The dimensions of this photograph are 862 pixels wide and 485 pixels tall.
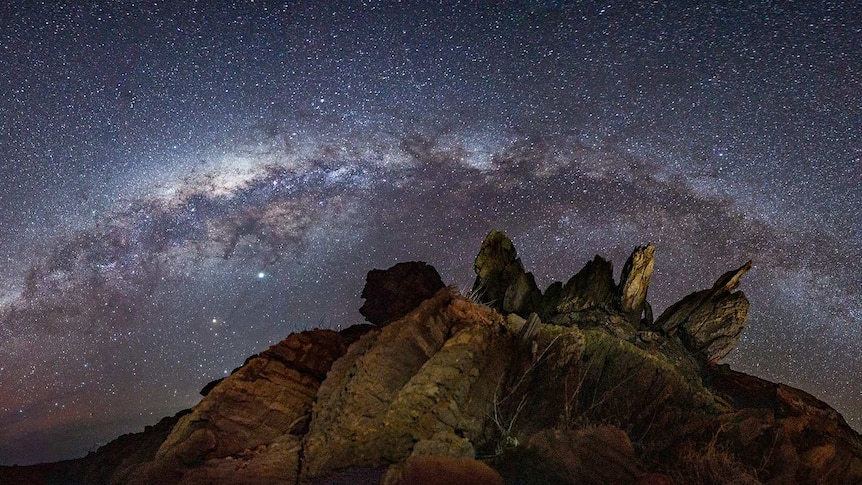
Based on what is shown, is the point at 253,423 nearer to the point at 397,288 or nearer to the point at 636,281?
the point at 397,288

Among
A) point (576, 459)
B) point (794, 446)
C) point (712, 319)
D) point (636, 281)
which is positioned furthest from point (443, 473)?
point (712, 319)

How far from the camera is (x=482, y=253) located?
2350cm

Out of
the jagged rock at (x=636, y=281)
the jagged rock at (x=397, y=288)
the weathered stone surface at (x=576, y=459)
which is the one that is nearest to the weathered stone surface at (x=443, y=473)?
the weathered stone surface at (x=576, y=459)

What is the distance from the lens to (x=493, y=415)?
14.0 metres

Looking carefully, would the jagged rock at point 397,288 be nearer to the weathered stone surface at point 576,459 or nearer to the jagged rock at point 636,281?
the jagged rock at point 636,281

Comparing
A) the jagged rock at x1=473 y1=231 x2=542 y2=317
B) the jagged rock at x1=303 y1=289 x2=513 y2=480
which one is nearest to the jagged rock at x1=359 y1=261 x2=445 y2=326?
the jagged rock at x1=473 y1=231 x2=542 y2=317

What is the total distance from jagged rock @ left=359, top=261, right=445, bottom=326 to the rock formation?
7.77 m

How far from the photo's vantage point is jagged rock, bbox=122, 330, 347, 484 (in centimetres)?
1358

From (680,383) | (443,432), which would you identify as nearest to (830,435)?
(680,383)

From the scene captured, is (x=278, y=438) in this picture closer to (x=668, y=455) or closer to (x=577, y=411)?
(x=577, y=411)

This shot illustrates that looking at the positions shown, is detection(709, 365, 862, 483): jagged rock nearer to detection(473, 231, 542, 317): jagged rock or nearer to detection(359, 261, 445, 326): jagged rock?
detection(473, 231, 542, 317): jagged rock

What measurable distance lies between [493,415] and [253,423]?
740 cm

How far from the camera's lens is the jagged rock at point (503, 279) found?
71.2 feet

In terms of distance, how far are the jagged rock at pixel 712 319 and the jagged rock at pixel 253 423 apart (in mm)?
13979
